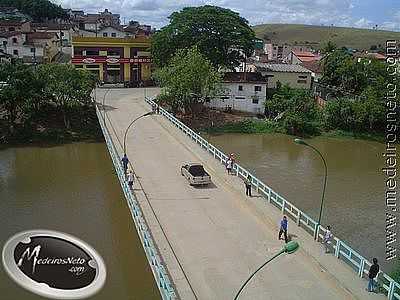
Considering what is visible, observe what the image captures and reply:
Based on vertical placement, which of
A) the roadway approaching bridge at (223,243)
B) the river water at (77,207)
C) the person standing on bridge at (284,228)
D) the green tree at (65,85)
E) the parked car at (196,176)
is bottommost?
the river water at (77,207)

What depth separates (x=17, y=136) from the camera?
39.6 metres

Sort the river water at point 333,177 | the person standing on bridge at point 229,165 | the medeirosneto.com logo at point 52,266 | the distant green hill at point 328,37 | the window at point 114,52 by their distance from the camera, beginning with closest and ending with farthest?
the medeirosneto.com logo at point 52,266
the river water at point 333,177
the person standing on bridge at point 229,165
the window at point 114,52
the distant green hill at point 328,37

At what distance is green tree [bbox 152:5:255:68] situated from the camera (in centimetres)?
5153

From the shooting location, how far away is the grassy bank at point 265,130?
44.7 metres

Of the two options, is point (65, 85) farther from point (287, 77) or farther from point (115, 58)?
point (287, 77)

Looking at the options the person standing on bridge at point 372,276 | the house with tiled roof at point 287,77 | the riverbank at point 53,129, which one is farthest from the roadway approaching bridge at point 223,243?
the house with tiled roof at point 287,77

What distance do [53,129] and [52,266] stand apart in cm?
3072

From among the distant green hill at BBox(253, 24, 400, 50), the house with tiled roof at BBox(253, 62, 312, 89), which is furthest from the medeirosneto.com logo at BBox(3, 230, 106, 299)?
the distant green hill at BBox(253, 24, 400, 50)

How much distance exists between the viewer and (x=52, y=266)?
42.2 feet

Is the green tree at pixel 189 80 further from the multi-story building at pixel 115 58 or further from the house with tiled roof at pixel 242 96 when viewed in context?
the multi-story building at pixel 115 58

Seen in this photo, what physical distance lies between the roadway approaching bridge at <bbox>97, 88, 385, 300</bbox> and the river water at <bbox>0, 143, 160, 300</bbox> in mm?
2077

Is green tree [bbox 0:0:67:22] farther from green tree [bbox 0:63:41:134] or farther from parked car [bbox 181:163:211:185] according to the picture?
parked car [bbox 181:163:211:185]

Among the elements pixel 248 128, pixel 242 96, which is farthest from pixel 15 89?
pixel 242 96

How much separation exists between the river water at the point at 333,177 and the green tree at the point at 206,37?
12.2 meters
